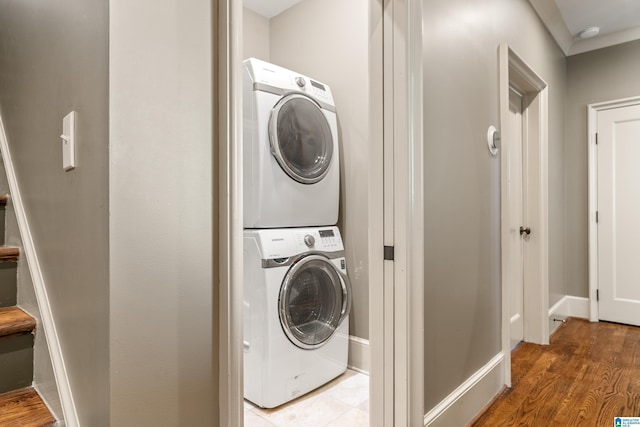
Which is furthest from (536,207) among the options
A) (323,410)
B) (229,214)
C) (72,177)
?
(72,177)

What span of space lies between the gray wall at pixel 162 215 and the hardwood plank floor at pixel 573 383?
1.59 m

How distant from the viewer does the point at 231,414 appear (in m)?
0.88

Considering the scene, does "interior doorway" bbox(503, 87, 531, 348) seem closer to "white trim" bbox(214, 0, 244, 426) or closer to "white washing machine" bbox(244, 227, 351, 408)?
"white washing machine" bbox(244, 227, 351, 408)

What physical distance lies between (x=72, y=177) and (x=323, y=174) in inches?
65.1

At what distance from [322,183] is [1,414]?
1817mm

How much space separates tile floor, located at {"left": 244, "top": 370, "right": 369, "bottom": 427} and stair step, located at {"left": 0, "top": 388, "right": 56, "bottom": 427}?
1.09m

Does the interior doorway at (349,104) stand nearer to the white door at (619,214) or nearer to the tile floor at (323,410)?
the tile floor at (323,410)

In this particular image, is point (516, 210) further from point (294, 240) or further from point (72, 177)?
point (72, 177)

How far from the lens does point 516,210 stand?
2.95m

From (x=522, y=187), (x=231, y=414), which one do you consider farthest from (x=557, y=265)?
(x=231, y=414)

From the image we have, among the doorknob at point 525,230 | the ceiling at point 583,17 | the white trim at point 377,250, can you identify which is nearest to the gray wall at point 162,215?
the white trim at point 377,250

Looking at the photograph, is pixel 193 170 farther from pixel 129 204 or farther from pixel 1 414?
pixel 1 414

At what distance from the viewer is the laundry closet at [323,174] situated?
2.10 meters

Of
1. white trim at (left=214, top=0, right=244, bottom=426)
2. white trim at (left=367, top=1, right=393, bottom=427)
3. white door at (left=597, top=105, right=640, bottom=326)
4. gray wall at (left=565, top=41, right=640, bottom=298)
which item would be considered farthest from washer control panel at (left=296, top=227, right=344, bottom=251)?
white door at (left=597, top=105, right=640, bottom=326)
